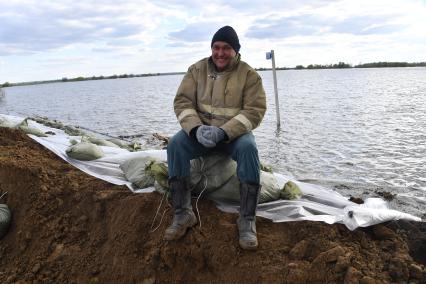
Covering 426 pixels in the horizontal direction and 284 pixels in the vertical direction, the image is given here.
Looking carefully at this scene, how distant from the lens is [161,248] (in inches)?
146

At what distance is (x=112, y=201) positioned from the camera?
454 centimetres

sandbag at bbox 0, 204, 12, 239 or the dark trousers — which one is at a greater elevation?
the dark trousers

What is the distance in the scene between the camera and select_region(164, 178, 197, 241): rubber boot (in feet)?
12.4

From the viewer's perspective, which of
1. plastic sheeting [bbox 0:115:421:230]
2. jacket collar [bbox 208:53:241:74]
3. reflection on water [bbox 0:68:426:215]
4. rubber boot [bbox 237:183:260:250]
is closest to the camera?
rubber boot [bbox 237:183:260:250]

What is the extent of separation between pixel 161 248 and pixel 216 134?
1220 millimetres

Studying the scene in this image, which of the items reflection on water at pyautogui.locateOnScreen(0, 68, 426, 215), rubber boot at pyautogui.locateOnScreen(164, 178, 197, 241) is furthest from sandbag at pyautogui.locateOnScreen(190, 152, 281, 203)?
reflection on water at pyautogui.locateOnScreen(0, 68, 426, 215)

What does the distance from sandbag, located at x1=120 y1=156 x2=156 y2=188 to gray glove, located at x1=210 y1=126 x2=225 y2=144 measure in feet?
3.92

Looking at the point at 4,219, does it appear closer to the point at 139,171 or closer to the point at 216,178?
the point at 139,171

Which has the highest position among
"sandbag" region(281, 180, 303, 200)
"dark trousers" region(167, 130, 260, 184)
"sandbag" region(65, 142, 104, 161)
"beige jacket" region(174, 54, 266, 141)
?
"beige jacket" region(174, 54, 266, 141)

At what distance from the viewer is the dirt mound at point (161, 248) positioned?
330 centimetres

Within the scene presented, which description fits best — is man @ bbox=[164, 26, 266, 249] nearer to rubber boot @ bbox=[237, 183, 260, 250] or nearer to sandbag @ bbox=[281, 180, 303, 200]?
rubber boot @ bbox=[237, 183, 260, 250]

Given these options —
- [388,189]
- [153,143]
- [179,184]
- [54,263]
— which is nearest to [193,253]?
[179,184]

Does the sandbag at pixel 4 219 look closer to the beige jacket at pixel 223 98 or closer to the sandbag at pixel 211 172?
the sandbag at pixel 211 172

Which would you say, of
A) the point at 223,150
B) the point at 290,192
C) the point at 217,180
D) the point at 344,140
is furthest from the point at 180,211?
the point at 344,140
